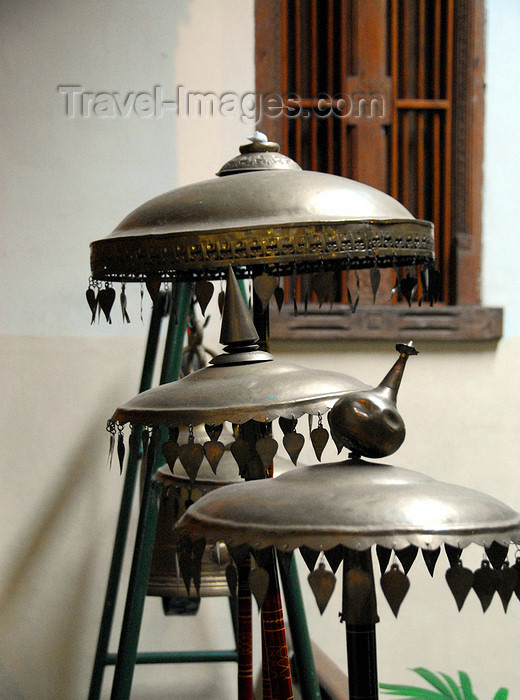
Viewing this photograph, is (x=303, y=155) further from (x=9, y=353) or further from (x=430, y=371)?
(x=9, y=353)

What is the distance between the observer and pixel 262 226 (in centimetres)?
135

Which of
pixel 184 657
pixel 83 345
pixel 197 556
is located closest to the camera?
pixel 197 556

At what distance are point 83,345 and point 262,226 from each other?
5.60 feet

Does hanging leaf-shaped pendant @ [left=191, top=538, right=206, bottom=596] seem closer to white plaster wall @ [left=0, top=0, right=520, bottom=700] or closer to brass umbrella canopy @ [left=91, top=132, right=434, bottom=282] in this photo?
brass umbrella canopy @ [left=91, top=132, right=434, bottom=282]

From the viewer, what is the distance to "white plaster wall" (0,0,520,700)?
9.62 feet

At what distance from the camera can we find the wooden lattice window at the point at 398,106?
9.96 feet

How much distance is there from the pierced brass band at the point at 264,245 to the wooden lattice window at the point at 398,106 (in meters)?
1.59

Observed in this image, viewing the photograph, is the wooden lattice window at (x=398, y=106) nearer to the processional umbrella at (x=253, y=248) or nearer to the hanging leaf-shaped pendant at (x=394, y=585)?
the processional umbrella at (x=253, y=248)

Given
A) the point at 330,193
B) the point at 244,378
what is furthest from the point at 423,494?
the point at 330,193

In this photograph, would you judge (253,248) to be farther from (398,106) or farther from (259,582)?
(398,106)

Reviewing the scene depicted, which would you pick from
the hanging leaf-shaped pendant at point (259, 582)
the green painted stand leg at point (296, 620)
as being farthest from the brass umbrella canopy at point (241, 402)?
the hanging leaf-shaped pendant at point (259, 582)

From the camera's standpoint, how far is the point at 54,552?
9.68 feet

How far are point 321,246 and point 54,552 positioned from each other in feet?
6.33

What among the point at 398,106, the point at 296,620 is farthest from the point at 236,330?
the point at 398,106
